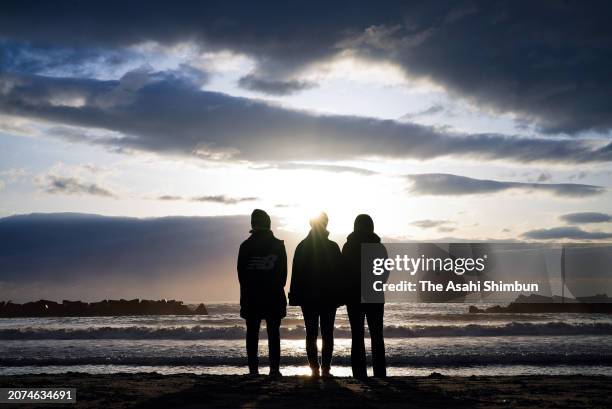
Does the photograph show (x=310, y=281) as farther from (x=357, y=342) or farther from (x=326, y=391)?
(x=326, y=391)

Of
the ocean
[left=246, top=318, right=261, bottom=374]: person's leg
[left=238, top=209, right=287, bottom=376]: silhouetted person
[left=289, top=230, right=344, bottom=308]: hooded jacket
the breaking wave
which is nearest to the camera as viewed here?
[left=289, top=230, right=344, bottom=308]: hooded jacket

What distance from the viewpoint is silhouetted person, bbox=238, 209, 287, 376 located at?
812 centimetres

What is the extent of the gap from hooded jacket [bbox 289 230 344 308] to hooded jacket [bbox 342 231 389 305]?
120 mm

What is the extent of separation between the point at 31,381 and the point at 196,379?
2397mm

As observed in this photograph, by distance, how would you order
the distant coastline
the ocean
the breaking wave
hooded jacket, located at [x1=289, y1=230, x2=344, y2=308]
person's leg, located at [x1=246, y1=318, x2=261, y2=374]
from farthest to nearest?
1. the distant coastline
2. the breaking wave
3. the ocean
4. person's leg, located at [x1=246, y1=318, x2=261, y2=374]
5. hooded jacket, located at [x1=289, y1=230, x2=344, y2=308]

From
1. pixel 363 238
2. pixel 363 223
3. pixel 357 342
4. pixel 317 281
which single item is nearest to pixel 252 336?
pixel 317 281

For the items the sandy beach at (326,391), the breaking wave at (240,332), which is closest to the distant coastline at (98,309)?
the breaking wave at (240,332)

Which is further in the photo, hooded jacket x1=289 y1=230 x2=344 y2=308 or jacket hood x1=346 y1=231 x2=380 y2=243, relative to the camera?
jacket hood x1=346 y1=231 x2=380 y2=243

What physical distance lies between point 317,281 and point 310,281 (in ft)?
0.33

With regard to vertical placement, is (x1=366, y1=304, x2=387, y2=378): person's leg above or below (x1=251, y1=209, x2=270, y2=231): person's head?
below

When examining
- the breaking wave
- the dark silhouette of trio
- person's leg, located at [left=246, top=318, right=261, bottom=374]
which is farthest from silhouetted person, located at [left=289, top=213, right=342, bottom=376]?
the breaking wave

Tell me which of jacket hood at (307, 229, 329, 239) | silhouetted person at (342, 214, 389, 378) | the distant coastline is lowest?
the distant coastline

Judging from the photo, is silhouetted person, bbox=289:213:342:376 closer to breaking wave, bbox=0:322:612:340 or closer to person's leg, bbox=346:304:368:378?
person's leg, bbox=346:304:368:378

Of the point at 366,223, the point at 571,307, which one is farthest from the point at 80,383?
the point at 571,307
